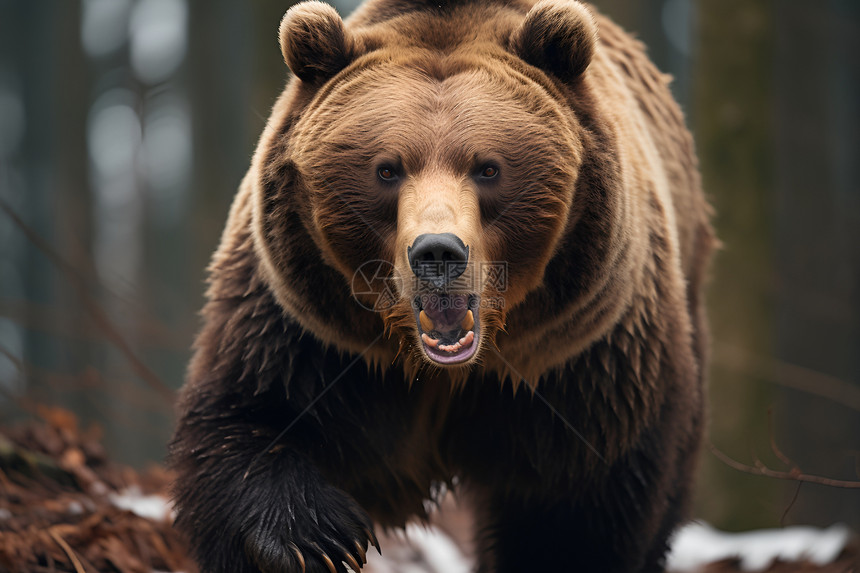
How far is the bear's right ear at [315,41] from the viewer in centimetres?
312

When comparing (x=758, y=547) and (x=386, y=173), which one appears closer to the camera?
(x=386, y=173)

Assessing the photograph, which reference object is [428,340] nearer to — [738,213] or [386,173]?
[386,173]

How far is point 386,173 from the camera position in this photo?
2916mm

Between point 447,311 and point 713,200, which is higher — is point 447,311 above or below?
above

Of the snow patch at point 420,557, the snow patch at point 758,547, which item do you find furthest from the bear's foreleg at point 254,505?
the snow patch at point 758,547

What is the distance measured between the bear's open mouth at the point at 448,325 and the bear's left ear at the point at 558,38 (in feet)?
3.31

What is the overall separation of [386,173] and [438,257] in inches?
19.9

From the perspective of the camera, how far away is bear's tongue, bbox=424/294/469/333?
272 cm

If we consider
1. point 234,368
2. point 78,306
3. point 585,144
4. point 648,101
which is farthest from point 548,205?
point 78,306

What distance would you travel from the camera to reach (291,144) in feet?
10.3

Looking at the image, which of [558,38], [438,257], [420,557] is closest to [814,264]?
[420,557]

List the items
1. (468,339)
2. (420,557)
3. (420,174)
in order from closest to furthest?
(468,339) < (420,174) < (420,557)

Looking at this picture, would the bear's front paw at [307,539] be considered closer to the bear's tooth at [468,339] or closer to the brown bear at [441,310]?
the brown bear at [441,310]

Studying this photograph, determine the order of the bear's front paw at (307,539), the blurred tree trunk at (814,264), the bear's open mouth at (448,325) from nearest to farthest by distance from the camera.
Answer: the bear's open mouth at (448,325)
the bear's front paw at (307,539)
the blurred tree trunk at (814,264)
